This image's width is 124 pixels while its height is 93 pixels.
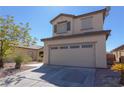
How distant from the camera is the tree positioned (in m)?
12.4

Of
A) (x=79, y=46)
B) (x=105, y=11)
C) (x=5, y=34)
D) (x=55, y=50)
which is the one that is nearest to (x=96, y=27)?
(x=105, y=11)

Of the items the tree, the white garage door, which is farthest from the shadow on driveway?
the tree

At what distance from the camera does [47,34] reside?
16.9 meters

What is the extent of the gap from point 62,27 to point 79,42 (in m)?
3.85

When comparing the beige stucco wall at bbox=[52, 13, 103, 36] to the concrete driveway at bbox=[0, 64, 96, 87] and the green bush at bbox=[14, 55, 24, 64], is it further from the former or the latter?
the concrete driveway at bbox=[0, 64, 96, 87]

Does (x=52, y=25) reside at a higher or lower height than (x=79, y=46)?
higher

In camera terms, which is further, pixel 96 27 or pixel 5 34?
pixel 96 27

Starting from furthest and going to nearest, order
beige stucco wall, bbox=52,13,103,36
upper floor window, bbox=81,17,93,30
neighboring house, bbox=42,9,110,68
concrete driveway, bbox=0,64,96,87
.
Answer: upper floor window, bbox=81,17,93,30 → beige stucco wall, bbox=52,13,103,36 → neighboring house, bbox=42,9,110,68 → concrete driveway, bbox=0,64,96,87

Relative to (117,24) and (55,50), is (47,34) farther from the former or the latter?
(117,24)

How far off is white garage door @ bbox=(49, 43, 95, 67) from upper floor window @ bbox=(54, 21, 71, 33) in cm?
226

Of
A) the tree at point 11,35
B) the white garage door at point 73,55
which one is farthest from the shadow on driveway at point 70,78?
the tree at point 11,35
